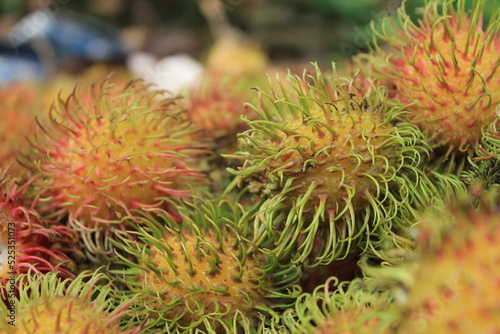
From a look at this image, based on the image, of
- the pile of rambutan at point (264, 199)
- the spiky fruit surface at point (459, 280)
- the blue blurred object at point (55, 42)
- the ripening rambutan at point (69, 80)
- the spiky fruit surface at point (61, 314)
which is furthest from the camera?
the blue blurred object at point (55, 42)

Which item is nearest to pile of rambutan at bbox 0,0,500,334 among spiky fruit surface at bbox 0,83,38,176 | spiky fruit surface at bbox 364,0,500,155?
spiky fruit surface at bbox 364,0,500,155

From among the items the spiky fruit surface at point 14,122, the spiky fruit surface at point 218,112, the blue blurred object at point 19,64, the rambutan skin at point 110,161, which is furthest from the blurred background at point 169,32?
the rambutan skin at point 110,161

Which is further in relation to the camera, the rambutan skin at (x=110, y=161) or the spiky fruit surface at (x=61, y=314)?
the rambutan skin at (x=110, y=161)

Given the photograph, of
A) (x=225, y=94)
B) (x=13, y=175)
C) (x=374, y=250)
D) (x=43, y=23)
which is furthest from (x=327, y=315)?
(x=43, y=23)

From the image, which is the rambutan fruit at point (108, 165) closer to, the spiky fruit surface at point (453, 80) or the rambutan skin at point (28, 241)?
the rambutan skin at point (28, 241)

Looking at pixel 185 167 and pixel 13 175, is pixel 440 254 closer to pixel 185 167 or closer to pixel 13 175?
pixel 185 167

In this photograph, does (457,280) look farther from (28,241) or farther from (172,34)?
(172,34)
